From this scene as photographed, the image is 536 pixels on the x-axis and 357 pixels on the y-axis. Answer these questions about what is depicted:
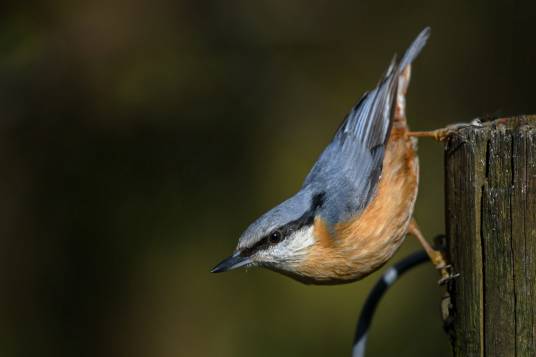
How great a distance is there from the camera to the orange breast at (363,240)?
310 cm

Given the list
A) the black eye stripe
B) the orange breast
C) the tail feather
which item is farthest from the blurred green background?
the black eye stripe

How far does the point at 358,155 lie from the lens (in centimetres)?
344

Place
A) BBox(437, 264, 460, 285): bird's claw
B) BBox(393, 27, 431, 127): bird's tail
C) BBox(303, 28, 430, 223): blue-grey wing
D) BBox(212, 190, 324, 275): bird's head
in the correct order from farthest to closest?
BBox(393, 27, 431, 127): bird's tail < BBox(303, 28, 430, 223): blue-grey wing < BBox(212, 190, 324, 275): bird's head < BBox(437, 264, 460, 285): bird's claw

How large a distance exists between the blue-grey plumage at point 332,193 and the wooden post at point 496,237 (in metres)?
0.91

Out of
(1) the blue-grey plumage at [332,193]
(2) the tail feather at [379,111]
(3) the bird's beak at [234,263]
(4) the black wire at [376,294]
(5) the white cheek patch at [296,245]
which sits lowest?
(4) the black wire at [376,294]

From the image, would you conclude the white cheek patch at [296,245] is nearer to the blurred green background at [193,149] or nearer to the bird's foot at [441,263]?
the bird's foot at [441,263]

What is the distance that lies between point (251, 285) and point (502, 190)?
3.56m

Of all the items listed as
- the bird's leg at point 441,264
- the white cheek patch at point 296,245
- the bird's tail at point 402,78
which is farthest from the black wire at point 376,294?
the bird's tail at point 402,78

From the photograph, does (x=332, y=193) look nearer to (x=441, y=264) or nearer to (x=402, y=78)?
(x=441, y=264)

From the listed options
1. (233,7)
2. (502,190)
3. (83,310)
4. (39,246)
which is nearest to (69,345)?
(83,310)

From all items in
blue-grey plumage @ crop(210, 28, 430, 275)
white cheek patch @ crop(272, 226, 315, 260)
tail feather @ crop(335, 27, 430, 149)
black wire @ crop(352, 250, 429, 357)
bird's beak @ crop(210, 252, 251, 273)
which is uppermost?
tail feather @ crop(335, 27, 430, 149)

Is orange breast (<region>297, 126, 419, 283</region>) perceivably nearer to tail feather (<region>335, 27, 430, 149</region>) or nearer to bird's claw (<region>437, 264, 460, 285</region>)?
tail feather (<region>335, 27, 430, 149</region>)

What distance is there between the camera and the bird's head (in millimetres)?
2984

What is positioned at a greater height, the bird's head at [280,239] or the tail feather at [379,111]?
the tail feather at [379,111]
